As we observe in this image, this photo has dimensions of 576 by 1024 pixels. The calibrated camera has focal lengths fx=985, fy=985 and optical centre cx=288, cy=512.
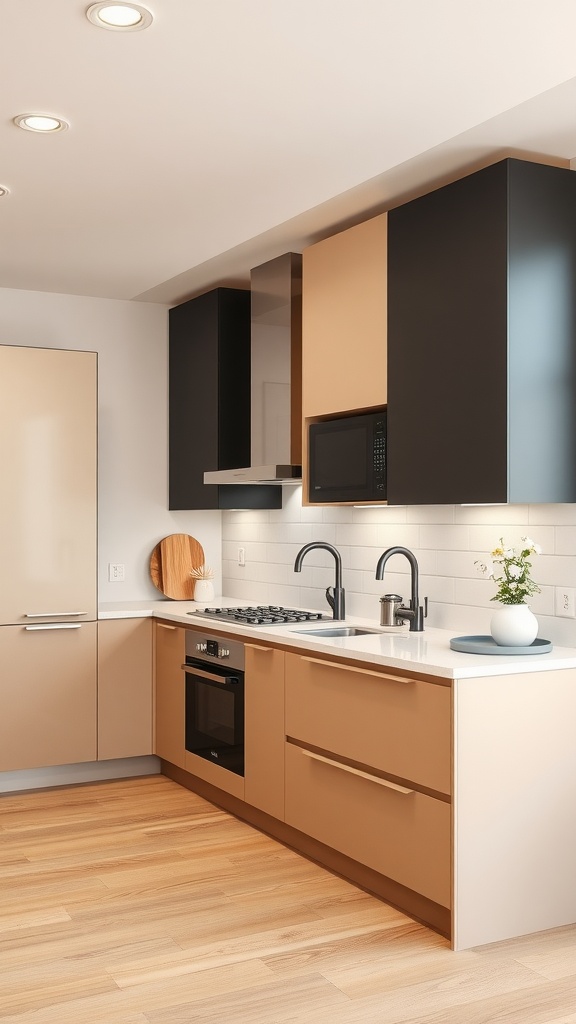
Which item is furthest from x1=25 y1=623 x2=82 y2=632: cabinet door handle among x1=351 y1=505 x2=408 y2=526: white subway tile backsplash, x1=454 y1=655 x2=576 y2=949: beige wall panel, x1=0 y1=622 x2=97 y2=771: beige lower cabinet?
x1=454 y1=655 x2=576 y2=949: beige wall panel

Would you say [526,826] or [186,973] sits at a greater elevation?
[526,826]

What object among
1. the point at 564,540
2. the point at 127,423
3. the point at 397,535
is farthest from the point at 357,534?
the point at 127,423

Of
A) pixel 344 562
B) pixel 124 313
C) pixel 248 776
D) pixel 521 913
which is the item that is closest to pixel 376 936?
pixel 521 913

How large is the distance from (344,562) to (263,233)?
59.9 inches

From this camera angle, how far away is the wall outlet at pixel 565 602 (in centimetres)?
329

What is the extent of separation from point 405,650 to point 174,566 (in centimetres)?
240

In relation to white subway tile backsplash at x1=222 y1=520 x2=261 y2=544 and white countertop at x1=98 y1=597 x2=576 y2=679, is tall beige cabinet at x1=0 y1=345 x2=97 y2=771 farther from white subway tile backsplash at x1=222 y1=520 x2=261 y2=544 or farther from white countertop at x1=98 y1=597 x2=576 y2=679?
white subway tile backsplash at x1=222 y1=520 x2=261 y2=544

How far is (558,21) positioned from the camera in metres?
2.33

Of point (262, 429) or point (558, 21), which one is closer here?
point (558, 21)

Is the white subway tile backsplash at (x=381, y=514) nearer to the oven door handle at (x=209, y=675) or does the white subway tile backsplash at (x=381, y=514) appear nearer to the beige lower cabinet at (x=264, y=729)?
the beige lower cabinet at (x=264, y=729)

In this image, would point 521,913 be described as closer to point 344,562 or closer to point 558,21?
point 344,562

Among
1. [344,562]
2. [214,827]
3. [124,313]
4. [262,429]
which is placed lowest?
[214,827]

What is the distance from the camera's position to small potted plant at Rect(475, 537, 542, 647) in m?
3.17

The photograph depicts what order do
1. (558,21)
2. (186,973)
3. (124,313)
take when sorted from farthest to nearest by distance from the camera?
1. (124,313)
2. (186,973)
3. (558,21)
